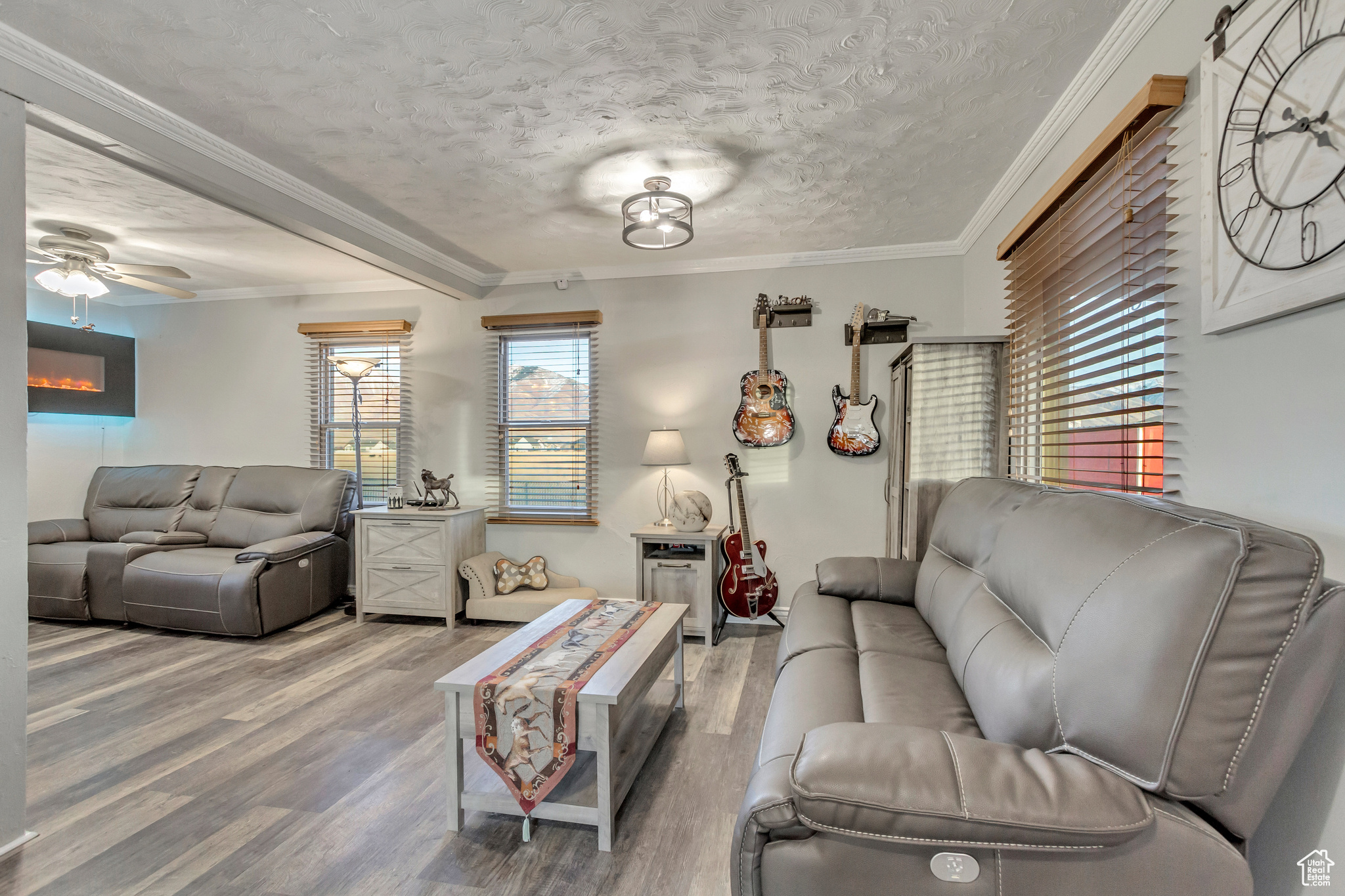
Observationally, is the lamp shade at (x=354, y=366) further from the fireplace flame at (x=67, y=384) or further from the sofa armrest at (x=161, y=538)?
the fireplace flame at (x=67, y=384)

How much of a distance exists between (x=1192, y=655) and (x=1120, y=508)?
40 cm

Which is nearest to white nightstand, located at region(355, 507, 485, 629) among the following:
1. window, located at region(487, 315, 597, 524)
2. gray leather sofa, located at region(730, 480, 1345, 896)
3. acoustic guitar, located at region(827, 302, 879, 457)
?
window, located at region(487, 315, 597, 524)

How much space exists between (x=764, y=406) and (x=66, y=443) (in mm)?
5451

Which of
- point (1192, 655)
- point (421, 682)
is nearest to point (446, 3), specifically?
point (1192, 655)

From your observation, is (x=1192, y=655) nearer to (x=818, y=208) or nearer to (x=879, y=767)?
(x=879, y=767)

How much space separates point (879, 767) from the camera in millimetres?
984

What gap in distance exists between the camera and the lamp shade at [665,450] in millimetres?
3826

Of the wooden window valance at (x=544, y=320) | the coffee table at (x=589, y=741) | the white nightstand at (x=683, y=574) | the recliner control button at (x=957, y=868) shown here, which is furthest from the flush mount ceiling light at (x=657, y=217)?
the recliner control button at (x=957, y=868)

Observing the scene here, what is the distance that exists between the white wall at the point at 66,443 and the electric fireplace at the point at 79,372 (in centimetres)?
15

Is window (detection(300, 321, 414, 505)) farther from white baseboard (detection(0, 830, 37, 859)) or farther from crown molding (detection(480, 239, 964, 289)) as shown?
white baseboard (detection(0, 830, 37, 859))

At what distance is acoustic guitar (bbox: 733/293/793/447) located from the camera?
3.92 m

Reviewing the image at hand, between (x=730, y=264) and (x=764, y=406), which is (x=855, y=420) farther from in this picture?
(x=730, y=264)

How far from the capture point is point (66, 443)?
4762mm

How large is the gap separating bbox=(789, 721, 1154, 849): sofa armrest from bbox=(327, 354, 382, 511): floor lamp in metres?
4.15
